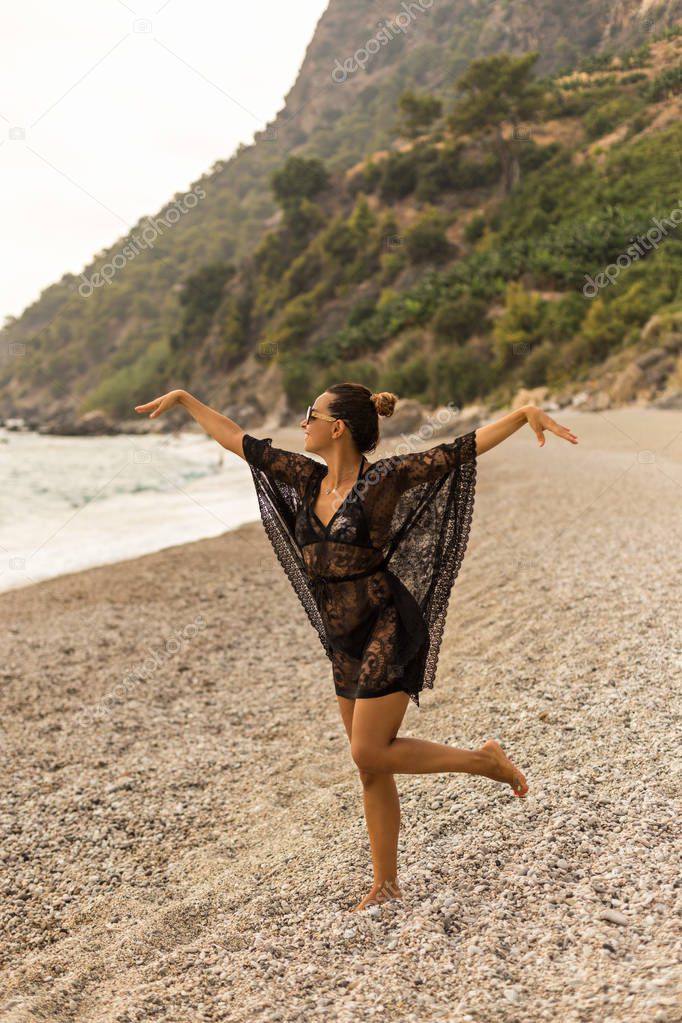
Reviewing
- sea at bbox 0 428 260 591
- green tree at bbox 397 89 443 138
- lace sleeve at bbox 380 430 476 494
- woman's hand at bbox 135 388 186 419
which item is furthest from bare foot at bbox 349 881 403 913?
green tree at bbox 397 89 443 138

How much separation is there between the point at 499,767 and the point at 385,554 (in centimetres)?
98

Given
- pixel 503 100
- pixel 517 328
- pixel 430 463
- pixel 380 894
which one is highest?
pixel 503 100

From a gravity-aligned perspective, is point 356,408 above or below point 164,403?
below

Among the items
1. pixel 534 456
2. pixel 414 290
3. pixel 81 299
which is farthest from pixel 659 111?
pixel 81 299

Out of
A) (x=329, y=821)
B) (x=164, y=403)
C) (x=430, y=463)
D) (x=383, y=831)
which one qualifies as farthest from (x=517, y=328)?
(x=383, y=831)

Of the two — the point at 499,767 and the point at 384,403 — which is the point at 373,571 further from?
the point at 499,767

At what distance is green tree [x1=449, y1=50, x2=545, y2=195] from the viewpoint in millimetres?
53625

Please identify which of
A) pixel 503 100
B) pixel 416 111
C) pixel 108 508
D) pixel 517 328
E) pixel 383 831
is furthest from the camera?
pixel 416 111

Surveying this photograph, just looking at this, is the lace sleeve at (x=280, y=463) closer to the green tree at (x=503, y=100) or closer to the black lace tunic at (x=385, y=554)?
the black lace tunic at (x=385, y=554)

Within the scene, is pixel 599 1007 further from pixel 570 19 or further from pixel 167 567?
pixel 570 19

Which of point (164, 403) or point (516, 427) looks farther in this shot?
point (164, 403)

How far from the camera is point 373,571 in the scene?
286cm

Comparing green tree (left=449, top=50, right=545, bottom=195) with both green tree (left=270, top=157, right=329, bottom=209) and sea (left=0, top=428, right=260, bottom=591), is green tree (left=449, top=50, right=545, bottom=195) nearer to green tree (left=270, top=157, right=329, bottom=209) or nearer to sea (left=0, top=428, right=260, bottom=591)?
green tree (left=270, top=157, right=329, bottom=209)

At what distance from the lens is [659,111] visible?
44375mm
